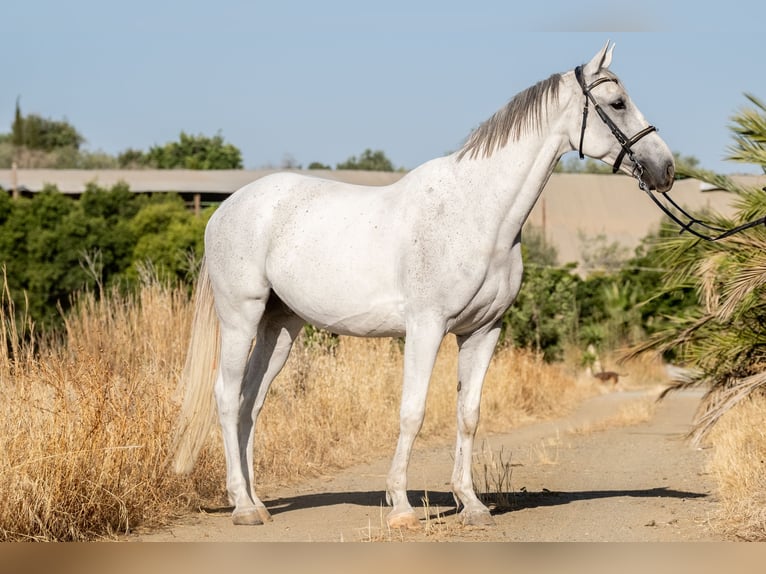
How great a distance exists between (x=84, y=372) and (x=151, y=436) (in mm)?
603

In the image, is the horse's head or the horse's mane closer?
the horse's head

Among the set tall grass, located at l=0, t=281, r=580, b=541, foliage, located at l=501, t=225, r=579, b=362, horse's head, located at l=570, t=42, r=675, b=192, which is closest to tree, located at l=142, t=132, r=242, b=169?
foliage, located at l=501, t=225, r=579, b=362

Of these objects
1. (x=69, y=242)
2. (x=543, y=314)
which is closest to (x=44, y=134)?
(x=69, y=242)

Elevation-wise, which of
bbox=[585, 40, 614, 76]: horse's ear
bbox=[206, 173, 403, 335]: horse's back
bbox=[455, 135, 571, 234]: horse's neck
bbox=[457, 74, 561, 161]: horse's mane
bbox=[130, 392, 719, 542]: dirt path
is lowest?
bbox=[130, 392, 719, 542]: dirt path

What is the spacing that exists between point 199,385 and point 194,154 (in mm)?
53022

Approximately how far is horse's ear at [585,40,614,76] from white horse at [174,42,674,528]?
0.04ft

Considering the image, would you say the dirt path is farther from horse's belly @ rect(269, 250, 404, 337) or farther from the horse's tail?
horse's belly @ rect(269, 250, 404, 337)

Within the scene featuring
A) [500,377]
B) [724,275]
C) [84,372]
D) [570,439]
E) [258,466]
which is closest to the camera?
[84,372]

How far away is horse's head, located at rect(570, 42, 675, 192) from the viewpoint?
6520 mm

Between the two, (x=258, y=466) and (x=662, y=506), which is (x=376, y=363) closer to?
(x=258, y=466)

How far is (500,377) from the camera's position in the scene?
14.2 m

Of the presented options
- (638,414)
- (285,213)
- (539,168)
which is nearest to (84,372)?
(285,213)

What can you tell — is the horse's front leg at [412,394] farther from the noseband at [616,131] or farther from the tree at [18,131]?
the tree at [18,131]

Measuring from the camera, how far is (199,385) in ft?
24.8
